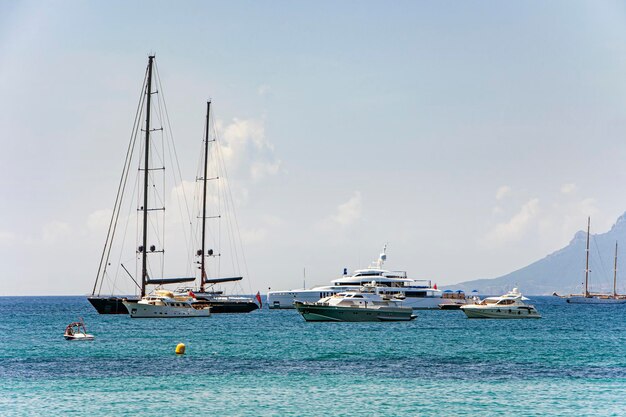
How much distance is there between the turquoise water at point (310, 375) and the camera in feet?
135

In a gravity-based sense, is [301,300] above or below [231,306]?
below

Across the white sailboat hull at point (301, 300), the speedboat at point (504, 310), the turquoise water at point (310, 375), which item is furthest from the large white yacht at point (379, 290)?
the turquoise water at point (310, 375)

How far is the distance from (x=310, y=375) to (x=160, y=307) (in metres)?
61.7

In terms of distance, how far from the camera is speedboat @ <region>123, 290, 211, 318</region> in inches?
4341

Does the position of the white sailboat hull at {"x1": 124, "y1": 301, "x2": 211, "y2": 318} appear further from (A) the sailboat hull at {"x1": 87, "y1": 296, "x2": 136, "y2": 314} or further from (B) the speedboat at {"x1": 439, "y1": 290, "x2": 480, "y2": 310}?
(B) the speedboat at {"x1": 439, "y1": 290, "x2": 480, "y2": 310}

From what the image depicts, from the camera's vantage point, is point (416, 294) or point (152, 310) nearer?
point (152, 310)

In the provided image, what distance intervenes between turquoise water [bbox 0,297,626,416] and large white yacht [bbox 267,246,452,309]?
251 ft

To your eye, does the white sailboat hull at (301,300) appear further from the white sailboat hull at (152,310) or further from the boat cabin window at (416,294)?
the white sailboat hull at (152,310)

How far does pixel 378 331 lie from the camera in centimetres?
9312

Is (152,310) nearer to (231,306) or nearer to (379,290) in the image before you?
(231,306)

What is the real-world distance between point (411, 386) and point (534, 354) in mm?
23885

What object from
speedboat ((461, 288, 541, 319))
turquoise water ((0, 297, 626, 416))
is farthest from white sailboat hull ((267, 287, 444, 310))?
turquoise water ((0, 297, 626, 416))

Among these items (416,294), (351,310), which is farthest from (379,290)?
(351,310)

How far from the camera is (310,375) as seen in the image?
52031mm
